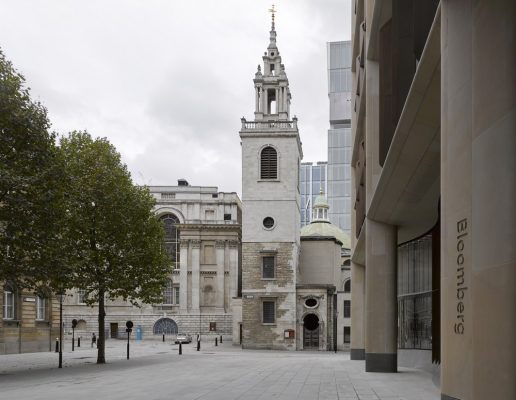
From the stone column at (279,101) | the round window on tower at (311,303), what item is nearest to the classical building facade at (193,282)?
the round window on tower at (311,303)

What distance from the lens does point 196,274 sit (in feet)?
271

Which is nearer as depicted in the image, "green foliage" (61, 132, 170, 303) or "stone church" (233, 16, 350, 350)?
"green foliage" (61, 132, 170, 303)

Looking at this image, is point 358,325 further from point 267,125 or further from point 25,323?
point 267,125

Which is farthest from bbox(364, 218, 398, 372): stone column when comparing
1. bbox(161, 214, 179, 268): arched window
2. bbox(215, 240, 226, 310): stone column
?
bbox(161, 214, 179, 268): arched window

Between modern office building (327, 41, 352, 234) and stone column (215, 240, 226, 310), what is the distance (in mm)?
46859

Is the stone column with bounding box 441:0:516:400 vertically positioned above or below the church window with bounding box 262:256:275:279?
above

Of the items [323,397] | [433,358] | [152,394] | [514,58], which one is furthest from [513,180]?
[433,358]

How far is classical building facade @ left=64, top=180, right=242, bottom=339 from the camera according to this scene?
81.8 meters

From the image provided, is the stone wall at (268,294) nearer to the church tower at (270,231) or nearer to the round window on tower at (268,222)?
the church tower at (270,231)

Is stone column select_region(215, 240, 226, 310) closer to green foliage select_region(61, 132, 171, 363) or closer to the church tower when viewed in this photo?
the church tower

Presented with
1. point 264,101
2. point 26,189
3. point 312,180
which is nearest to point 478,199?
point 26,189

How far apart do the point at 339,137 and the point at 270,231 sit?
226 ft

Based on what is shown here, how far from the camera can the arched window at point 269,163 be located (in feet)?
210

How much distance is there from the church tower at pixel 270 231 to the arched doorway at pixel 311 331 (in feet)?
5.22
